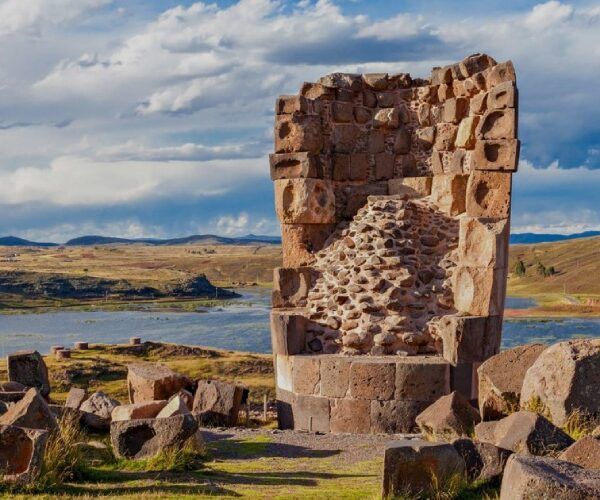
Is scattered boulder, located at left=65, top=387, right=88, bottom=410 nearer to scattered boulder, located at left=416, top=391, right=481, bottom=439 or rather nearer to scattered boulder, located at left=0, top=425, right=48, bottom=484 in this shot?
scattered boulder, located at left=0, top=425, right=48, bottom=484

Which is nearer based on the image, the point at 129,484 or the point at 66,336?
the point at 129,484

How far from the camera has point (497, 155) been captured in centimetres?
1359

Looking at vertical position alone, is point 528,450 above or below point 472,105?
below

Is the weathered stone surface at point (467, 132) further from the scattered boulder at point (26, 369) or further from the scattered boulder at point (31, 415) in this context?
the scattered boulder at point (31, 415)

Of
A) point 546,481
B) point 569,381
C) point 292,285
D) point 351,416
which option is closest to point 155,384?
point 292,285

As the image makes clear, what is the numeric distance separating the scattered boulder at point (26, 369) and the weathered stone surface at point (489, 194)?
269 inches

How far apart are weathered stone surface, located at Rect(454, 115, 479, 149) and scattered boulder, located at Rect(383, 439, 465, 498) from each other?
7709 millimetres

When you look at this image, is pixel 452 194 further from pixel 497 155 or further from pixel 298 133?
pixel 298 133

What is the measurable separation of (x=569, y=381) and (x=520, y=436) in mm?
1512

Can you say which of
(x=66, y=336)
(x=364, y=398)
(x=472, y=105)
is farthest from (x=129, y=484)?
(x=66, y=336)

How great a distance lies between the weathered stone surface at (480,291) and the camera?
13.0 m

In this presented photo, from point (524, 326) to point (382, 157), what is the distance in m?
40.0

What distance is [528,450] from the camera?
7.98 m

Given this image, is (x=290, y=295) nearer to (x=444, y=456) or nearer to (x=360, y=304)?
(x=360, y=304)
